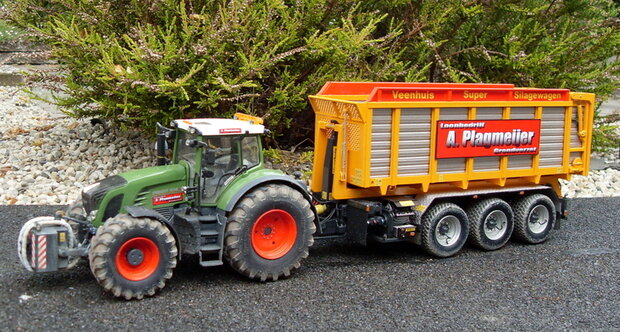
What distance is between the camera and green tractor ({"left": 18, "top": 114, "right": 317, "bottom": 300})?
6383 millimetres

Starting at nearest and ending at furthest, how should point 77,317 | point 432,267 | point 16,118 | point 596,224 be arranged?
1. point 77,317
2. point 432,267
3. point 596,224
4. point 16,118

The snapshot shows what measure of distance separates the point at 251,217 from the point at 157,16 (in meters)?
4.83

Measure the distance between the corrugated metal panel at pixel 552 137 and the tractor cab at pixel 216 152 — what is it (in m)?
3.72

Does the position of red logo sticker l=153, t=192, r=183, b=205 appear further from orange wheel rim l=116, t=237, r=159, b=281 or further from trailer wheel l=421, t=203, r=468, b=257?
trailer wheel l=421, t=203, r=468, b=257

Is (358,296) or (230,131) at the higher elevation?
(230,131)

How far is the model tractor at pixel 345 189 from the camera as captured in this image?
652 centimetres

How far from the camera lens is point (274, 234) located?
23.8 feet

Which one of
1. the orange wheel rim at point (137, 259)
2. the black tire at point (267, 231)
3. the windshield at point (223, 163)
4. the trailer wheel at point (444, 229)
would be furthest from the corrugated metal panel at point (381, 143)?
the orange wheel rim at point (137, 259)

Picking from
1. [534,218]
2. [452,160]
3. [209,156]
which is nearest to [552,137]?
[534,218]

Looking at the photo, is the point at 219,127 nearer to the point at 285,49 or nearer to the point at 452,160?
the point at 452,160

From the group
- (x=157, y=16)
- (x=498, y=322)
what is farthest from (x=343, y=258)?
(x=157, y=16)

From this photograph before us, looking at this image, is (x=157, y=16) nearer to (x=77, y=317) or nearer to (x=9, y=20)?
(x=9, y=20)

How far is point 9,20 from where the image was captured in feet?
37.4

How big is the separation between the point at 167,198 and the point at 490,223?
4.02 meters
